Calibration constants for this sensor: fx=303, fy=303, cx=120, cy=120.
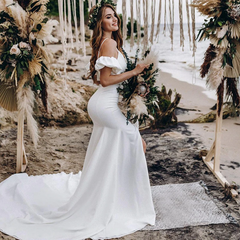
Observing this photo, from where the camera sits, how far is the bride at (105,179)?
209cm

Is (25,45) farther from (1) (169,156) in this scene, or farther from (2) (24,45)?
(1) (169,156)

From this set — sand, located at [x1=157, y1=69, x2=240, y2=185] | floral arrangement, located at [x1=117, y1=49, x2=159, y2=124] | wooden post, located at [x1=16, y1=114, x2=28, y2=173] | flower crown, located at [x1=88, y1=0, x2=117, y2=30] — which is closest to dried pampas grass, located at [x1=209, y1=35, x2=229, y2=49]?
sand, located at [x1=157, y1=69, x2=240, y2=185]

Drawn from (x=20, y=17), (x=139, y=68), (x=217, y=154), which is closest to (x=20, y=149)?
(x=20, y=17)

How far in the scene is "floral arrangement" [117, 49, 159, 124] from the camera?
6.78ft

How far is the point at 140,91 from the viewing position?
2.08 metres

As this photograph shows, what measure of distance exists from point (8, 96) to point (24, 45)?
63cm

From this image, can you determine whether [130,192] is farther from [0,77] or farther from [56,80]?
[56,80]

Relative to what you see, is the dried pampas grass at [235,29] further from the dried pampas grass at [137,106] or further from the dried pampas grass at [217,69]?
the dried pampas grass at [137,106]

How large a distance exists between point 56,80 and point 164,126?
216 centimetres

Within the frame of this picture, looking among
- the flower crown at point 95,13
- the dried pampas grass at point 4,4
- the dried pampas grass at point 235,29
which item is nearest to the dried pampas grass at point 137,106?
the flower crown at point 95,13

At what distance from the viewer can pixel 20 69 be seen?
263 centimetres

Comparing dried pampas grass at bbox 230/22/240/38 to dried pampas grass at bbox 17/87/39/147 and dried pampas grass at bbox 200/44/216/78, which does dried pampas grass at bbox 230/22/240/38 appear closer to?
dried pampas grass at bbox 200/44/216/78

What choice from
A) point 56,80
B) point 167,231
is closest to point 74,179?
point 167,231

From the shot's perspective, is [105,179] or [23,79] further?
[23,79]
